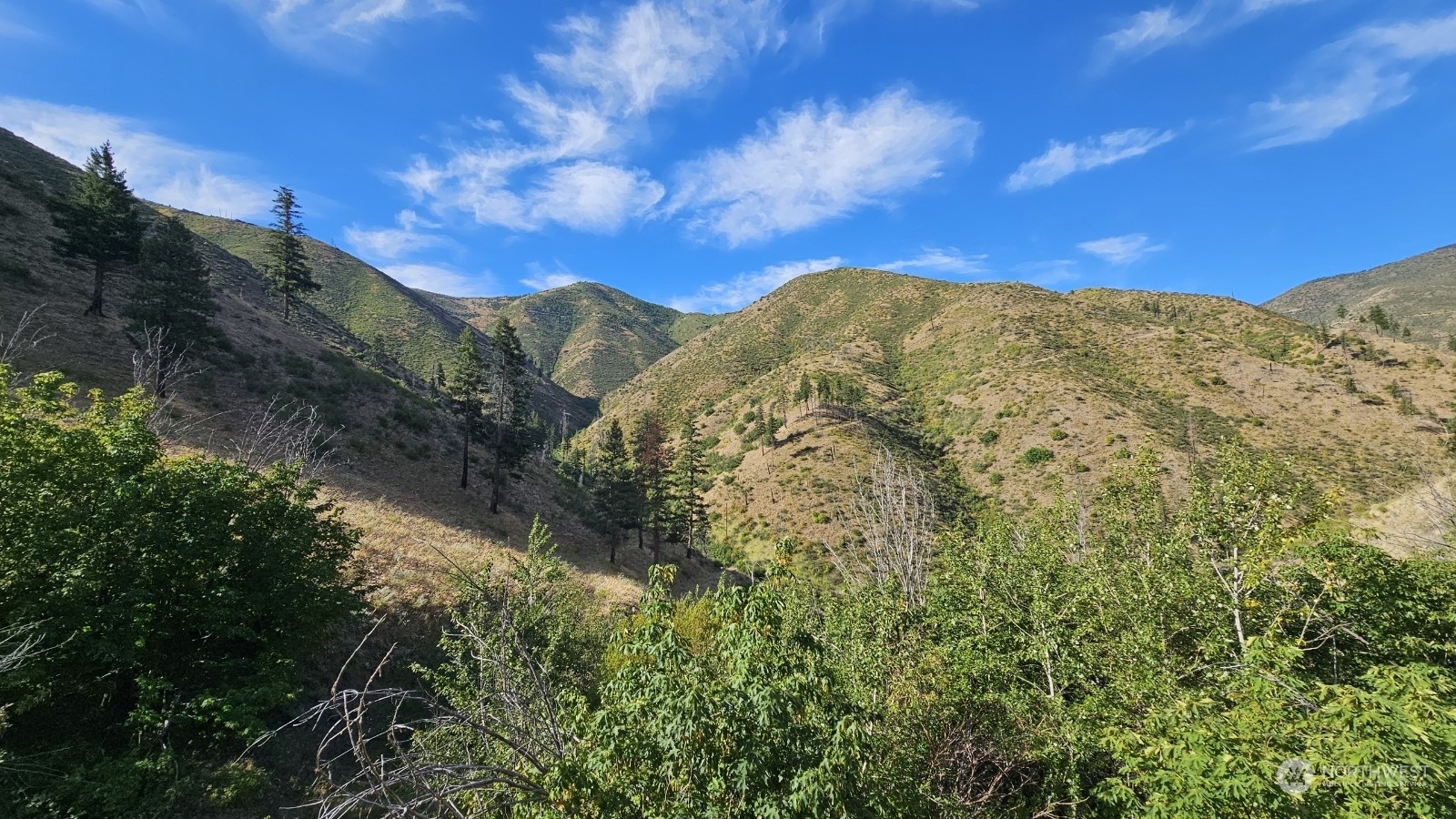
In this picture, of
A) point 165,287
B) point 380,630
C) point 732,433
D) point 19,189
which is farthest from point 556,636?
point 732,433

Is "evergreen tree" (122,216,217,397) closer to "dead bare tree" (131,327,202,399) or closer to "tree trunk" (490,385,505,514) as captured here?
"dead bare tree" (131,327,202,399)

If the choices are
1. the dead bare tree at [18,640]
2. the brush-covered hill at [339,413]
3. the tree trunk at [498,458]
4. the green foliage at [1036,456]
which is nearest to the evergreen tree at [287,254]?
the brush-covered hill at [339,413]

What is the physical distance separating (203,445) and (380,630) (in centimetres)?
1626

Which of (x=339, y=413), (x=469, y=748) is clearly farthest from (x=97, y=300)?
(x=469, y=748)

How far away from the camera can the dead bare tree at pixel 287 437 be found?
88.0 ft

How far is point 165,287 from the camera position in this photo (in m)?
31.7

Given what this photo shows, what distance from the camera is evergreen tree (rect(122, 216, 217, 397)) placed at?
31.4 m

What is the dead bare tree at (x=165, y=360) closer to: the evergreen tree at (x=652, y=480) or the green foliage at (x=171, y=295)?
the green foliage at (x=171, y=295)

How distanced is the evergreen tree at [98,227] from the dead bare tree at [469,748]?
A: 39739 mm

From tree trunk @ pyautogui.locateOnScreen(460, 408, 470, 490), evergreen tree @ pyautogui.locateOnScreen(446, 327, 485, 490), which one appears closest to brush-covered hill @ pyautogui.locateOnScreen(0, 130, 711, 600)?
tree trunk @ pyautogui.locateOnScreen(460, 408, 470, 490)

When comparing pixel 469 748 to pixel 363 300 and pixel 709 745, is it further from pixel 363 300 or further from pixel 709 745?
pixel 363 300

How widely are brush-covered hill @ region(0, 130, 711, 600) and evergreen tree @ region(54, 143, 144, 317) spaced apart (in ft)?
7.30

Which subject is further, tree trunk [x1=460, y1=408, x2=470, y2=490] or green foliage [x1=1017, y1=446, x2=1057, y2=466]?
green foliage [x1=1017, y1=446, x2=1057, y2=466]

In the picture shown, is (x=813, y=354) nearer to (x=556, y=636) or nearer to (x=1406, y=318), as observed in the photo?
(x=556, y=636)
